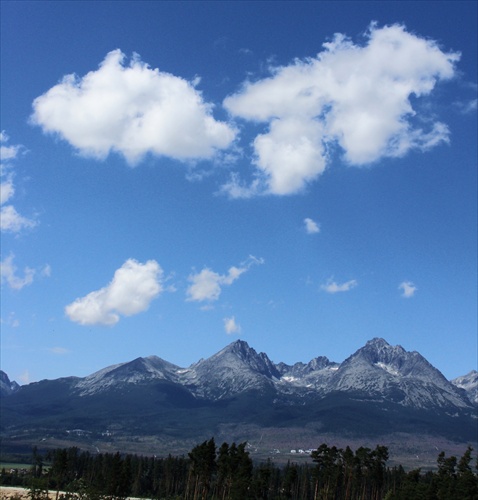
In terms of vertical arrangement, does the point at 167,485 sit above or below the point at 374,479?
below

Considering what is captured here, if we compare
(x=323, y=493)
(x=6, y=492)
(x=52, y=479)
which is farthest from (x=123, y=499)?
(x=52, y=479)

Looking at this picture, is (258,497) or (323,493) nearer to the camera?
(258,497)

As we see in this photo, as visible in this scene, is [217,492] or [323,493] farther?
[217,492]

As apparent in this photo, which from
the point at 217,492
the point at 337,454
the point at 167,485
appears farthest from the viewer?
the point at 167,485

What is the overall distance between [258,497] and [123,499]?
3506 centimetres

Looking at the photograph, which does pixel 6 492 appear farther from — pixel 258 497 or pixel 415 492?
pixel 415 492

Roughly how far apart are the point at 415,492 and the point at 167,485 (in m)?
98.5

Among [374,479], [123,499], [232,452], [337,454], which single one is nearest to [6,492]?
[123,499]

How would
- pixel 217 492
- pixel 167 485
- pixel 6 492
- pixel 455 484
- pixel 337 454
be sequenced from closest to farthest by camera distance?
pixel 455 484 → pixel 6 492 → pixel 337 454 → pixel 217 492 → pixel 167 485

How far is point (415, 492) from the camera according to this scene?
13062 cm

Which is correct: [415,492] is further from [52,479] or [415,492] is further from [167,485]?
[52,479]

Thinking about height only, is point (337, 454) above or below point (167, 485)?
above

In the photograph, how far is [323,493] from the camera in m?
155

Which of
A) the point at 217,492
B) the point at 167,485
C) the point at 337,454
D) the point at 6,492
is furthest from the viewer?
the point at 167,485
